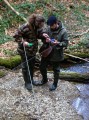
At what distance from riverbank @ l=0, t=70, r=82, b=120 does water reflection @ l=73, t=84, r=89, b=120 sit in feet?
0.44

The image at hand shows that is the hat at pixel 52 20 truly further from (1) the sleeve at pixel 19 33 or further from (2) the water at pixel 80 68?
(2) the water at pixel 80 68

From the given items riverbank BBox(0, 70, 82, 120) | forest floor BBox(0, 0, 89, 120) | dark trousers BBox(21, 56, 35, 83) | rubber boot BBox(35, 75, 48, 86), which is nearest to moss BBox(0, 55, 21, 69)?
forest floor BBox(0, 0, 89, 120)

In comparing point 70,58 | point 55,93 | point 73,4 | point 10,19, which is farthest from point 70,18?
point 55,93

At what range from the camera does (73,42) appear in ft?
39.4

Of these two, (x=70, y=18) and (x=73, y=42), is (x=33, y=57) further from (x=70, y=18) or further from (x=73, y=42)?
(x=70, y=18)

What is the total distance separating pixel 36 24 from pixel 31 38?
19.7 inches

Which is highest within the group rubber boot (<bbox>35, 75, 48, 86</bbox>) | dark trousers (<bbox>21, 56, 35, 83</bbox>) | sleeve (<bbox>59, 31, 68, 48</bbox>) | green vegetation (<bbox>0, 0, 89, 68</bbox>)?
sleeve (<bbox>59, 31, 68, 48</bbox>)

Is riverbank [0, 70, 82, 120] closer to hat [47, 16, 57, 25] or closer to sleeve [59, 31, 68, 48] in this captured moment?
sleeve [59, 31, 68, 48]

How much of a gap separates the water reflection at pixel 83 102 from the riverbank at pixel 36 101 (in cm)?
13

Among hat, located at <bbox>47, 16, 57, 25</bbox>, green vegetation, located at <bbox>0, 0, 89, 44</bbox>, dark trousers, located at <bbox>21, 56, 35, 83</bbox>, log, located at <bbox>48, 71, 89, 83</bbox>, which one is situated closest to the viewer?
hat, located at <bbox>47, 16, 57, 25</bbox>

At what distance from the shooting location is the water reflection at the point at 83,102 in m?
7.46

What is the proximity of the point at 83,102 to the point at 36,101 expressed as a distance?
1.26 meters

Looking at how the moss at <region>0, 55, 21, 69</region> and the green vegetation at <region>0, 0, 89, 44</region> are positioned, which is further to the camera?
the green vegetation at <region>0, 0, 89, 44</region>

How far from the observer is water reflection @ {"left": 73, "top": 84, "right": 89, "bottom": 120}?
294 inches
